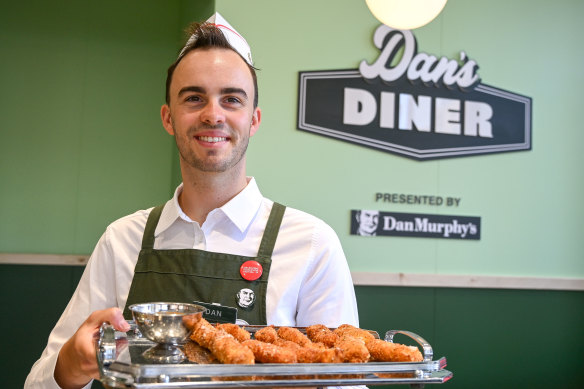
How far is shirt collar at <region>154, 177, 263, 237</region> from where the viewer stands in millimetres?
1505

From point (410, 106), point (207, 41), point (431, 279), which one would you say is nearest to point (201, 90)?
point (207, 41)

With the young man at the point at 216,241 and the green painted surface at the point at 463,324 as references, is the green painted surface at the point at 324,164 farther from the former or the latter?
the young man at the point at 216,241

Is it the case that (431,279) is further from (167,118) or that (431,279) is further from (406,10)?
(167,118)

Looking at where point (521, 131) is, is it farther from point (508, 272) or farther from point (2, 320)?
point (2, 320)

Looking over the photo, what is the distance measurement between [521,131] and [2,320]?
3290mm

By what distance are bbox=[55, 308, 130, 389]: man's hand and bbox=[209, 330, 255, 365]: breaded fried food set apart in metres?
0.17

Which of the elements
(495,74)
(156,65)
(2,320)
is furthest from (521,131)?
(2,320)

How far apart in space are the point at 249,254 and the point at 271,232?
3.3 inches

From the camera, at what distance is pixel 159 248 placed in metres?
1.54

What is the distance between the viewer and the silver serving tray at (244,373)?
76cm

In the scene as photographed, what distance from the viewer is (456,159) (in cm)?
325

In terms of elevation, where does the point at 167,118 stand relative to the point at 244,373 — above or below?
above

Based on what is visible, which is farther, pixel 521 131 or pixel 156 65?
pixel 156 65

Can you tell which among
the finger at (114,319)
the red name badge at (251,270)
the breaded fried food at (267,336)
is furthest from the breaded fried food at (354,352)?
the red name badge at (251,270)
